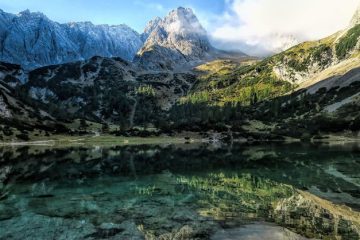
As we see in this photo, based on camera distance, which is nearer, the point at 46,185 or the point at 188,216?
the point at 188,216

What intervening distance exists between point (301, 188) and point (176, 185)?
55.3 ft

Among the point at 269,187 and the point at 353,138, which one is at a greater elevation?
the point at 353,138

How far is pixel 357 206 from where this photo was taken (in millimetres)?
36656

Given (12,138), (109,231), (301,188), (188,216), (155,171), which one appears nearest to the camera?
(109,231)

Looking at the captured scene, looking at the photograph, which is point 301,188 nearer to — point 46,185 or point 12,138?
point 46,185

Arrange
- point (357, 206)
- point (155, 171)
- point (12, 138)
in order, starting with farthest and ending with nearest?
point (12, 138) → point (155, 171) → point (357, 206)

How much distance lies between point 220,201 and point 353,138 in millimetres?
176526

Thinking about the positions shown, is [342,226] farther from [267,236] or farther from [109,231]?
[109,231]

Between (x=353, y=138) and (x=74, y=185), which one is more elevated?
(x=353, y=138)

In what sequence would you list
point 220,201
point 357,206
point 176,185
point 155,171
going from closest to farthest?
point 357,206
point 220,201
point 176,185
point 155,171

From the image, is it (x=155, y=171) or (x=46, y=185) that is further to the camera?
(x=155, y=171)

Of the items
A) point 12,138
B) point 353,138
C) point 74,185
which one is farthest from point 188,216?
point 353,138

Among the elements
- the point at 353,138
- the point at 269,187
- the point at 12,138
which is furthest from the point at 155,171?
the point at 353,138

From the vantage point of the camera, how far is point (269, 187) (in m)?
49.1
